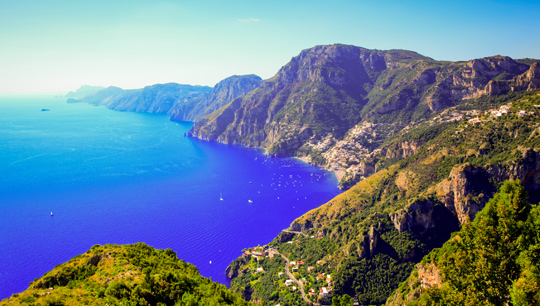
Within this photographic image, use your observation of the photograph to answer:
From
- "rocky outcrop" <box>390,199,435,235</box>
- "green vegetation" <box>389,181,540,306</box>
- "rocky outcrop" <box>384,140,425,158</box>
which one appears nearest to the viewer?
"green vegetation" <box>389,181,540,306</box>

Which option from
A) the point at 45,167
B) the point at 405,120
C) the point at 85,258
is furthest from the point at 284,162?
the point at 85,258

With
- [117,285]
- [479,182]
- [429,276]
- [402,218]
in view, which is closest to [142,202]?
[402,218]

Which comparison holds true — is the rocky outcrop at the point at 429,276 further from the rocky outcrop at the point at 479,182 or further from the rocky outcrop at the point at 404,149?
the rocky outcrop at the point at 404,149

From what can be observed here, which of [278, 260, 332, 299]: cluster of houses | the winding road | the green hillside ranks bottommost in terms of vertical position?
the winding road

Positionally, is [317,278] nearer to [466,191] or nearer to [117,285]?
[466,191]

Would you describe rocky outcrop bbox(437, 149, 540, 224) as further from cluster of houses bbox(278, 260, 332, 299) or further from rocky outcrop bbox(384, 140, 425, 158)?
rocky outcrop bbox(384, 140, 425, 158)

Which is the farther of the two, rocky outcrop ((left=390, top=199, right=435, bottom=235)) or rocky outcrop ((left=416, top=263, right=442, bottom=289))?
rocky outcrop ((left=390, top=199, right=435, bottom=235))

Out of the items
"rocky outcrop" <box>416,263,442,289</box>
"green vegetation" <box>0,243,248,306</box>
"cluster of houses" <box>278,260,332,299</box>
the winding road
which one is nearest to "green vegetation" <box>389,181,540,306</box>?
"rocky outcrop" <box>416,263,442,289</box>
